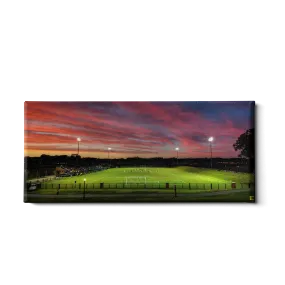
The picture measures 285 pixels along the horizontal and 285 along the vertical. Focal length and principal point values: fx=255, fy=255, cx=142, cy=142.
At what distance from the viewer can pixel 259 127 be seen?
6086mm

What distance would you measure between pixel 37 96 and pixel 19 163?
5.46 feet

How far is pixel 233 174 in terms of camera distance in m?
18.5

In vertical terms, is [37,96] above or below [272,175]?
above
